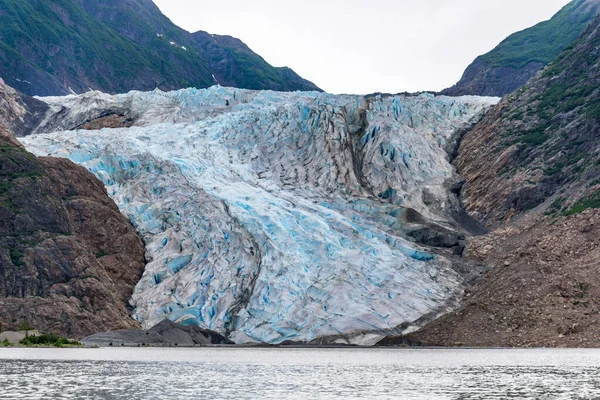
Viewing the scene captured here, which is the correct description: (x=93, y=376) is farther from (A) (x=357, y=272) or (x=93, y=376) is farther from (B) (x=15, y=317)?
(A) (x=357, y=272)

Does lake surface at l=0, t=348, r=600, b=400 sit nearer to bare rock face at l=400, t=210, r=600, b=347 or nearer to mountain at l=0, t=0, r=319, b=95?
bare rock face at l=400, t=210, r=600, b=347

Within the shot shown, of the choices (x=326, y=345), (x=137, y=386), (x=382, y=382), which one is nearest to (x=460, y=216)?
(x=326, y=345)

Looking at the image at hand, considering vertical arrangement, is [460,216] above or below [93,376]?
above

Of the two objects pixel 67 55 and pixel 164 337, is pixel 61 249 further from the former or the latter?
pixel 67 55

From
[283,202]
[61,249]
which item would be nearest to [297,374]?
[61,249]

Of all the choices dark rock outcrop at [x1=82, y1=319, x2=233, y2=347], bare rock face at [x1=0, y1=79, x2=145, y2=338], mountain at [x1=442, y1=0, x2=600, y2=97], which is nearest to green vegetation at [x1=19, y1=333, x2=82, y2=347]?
bare rock face at [x1=0, y1=79, x2=145, y2=338]
